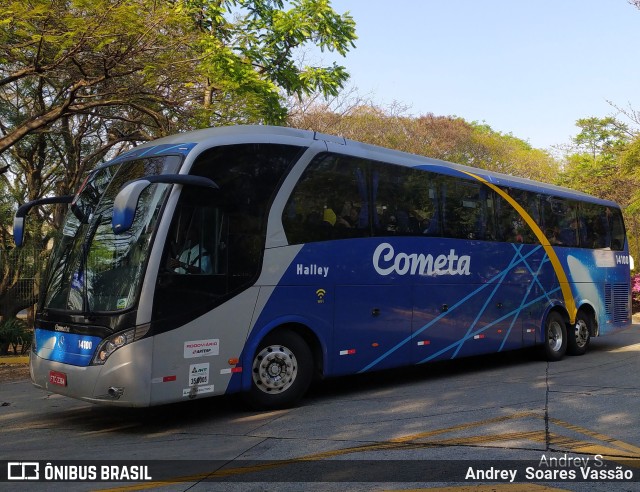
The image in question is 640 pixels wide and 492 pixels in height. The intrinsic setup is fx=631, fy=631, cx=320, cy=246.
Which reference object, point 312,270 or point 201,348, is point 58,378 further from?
point 312,270

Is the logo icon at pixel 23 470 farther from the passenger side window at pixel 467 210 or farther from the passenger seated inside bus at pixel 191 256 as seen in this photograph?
the passenger side window at pixel 467 210

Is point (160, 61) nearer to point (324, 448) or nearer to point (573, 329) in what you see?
point (324, 448)

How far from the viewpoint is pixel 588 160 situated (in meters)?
29.6

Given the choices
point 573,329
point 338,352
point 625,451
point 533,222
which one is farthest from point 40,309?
point 573,329

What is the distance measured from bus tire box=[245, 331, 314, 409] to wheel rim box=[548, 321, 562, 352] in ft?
22.4

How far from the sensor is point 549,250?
1270 centimetres

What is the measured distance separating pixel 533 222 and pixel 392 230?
14.1 ft

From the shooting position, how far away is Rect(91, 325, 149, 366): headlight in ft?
21.6

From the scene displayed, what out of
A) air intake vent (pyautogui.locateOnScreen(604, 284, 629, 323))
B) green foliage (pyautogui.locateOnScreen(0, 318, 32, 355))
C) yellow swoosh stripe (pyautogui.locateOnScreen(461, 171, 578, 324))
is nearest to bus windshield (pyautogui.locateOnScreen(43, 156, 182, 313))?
yellow swoosh stripe (pyautogui.locateOnScreen(461, 171, 578, 324))

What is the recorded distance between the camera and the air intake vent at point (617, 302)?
14.6m

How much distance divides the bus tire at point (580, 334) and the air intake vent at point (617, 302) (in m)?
0.80

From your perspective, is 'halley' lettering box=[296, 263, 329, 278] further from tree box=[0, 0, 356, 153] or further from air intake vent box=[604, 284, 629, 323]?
air intake vent box=[604, 284, 629, 323]

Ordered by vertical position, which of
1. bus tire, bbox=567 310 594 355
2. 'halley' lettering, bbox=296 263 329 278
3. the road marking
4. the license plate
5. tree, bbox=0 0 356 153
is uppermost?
tree, bbox=0 0 356 153

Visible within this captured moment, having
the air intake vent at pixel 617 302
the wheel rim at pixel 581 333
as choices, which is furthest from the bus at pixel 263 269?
the air intake vent at pixel 617 302
